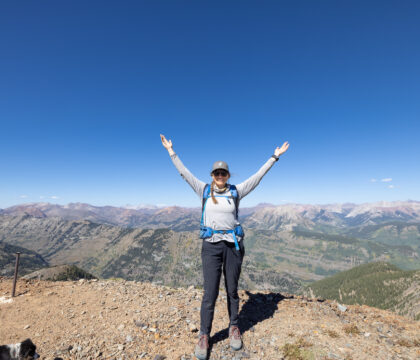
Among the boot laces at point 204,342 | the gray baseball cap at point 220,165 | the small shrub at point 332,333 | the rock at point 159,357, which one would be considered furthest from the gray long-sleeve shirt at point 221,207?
the small shrub at point 332,333

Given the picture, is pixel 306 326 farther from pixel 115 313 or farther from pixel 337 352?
pixel 115 313

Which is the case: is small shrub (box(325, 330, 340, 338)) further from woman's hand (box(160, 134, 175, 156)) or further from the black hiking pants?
woman's hand (box(160, 134, 175, 156))

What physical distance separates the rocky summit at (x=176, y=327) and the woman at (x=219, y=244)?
0.95 meters

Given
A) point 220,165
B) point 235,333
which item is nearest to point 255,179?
point 220,165

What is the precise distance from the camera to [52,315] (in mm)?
9398

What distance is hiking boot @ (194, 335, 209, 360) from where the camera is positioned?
20.4ft

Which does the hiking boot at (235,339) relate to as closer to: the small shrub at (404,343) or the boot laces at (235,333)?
the boot laces at (235,333)

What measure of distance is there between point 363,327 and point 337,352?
10.6ft

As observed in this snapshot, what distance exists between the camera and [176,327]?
8.11m

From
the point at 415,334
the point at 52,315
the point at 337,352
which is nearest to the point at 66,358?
the point at 52,315

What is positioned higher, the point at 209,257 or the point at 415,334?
the point at 209,257

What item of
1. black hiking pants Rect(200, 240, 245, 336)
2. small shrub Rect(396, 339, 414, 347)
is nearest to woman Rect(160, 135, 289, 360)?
black hiking pants Rect(200, 240, 245, 336)

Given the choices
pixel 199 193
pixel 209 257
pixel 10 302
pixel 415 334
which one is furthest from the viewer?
pixel 10 302

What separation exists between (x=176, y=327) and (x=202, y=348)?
6.99 feet
